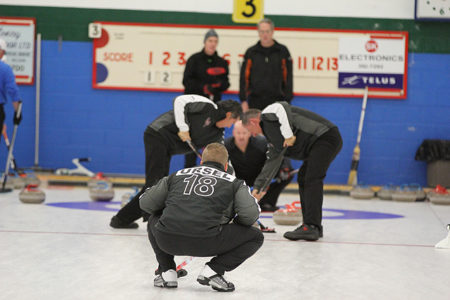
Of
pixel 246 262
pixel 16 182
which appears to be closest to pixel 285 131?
pixel 246 262

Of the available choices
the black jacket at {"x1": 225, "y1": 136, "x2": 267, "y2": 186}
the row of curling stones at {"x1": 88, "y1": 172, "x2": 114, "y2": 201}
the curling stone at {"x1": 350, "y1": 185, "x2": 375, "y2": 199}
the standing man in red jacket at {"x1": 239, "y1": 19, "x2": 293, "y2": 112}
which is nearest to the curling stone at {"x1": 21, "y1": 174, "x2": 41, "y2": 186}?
the row of curling stones at {"x1": 88, "y1": 172, "x2": 114, "y2": 201}

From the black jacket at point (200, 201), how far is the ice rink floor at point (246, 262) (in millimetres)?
305

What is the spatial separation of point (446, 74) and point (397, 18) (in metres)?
1.02

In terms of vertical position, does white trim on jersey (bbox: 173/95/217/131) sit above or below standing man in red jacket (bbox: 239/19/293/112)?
below

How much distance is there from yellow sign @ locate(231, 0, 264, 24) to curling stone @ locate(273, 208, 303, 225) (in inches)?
174

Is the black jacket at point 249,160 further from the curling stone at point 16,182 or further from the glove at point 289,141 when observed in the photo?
the curling stone at point 16,182

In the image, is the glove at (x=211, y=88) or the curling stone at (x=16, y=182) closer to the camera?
the curling stone at (x=16, y=182)

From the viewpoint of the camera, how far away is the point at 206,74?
8367 mm

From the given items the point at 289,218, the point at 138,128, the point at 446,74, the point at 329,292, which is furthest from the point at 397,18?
the point at 329,292

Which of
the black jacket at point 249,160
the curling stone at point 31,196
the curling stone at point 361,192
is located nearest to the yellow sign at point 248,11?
the curling stone at point 361,192

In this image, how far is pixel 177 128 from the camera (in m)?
5.34

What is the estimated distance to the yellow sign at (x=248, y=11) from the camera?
31.9 ft

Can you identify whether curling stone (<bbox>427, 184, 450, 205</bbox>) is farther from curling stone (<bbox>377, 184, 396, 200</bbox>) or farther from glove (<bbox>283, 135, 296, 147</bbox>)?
glove (<bbox>283, 135, 296, 147</bbox>)

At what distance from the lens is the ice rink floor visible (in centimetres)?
335
